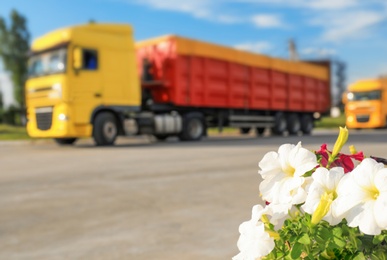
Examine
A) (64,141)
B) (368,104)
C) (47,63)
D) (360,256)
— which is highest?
(47,63)

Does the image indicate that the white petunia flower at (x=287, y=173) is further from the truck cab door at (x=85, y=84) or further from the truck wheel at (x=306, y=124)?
the truck wheel at (x=306, y=124)

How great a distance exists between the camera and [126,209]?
5.40 meters

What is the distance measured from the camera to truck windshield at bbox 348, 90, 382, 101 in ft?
79.8

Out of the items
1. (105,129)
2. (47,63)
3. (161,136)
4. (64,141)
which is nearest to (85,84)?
(47,63)

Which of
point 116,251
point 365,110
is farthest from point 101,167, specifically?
point 365,110

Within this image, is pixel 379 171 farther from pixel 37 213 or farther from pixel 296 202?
pixel 37 213

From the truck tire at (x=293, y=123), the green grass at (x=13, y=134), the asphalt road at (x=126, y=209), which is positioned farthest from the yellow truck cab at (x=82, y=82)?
the truck tire at (x=293, y=123)

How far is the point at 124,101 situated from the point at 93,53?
166 cm

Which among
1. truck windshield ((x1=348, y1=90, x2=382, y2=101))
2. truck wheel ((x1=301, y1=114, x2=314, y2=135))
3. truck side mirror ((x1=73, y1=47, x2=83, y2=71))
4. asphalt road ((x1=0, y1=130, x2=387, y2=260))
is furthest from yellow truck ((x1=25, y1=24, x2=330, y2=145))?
truck windshield ((x1=348, y1=90, x2=382, y2=101))

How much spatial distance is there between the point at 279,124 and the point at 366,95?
581 cm

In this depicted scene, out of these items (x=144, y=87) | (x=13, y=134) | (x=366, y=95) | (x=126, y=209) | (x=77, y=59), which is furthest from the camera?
(x=13, y=134)

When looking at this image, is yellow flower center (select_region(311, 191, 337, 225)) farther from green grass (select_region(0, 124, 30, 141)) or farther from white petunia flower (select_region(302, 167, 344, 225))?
green grass (select_region(0, 124, 30, 141))

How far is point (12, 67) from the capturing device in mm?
51156

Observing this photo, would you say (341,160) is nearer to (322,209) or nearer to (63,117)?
(322,209)
